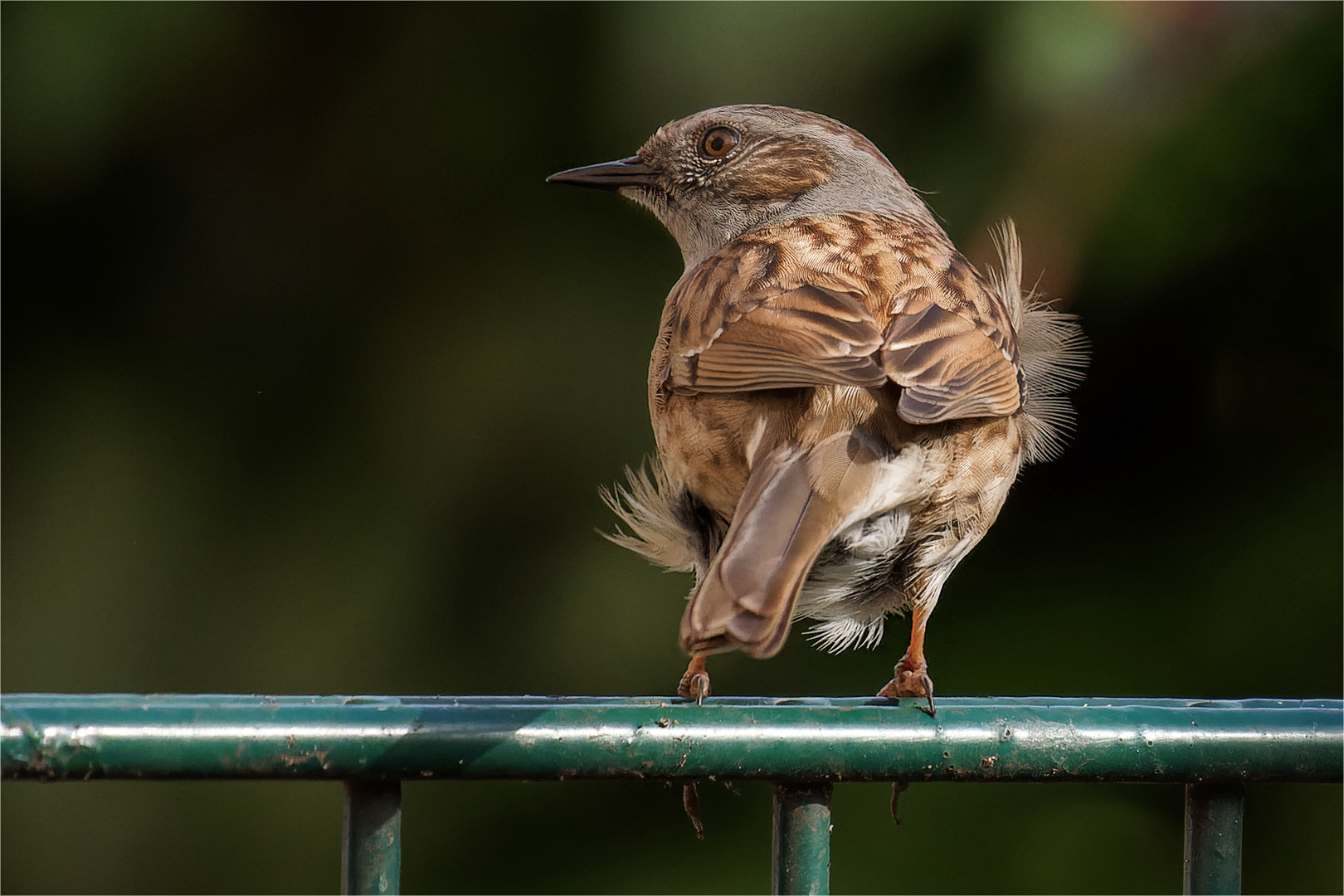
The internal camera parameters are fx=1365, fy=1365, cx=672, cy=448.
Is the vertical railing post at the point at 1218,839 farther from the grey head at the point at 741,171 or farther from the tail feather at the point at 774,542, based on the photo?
the grey head at the point at 741,171

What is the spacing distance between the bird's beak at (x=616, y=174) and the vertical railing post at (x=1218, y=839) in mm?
2326

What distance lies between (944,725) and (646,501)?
1.30m

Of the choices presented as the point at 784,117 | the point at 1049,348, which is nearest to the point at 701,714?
the point at 1049,348

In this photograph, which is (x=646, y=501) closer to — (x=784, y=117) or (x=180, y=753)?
(x=784, y=117)

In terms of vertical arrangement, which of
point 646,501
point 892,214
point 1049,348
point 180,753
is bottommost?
point 180,753

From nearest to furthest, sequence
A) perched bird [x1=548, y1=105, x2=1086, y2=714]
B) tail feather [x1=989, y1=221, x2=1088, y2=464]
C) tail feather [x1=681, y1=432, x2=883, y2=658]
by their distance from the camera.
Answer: tail feather [x1=681, y1=432, x2=883, y2=658], perched bird [x1=548, y1=105, x2=1086, y2=714], tail feather [x1=989, y1=221, x2=1088, y2=464]

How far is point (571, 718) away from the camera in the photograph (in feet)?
4.65

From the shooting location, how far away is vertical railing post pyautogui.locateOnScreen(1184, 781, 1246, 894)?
60.2 inches

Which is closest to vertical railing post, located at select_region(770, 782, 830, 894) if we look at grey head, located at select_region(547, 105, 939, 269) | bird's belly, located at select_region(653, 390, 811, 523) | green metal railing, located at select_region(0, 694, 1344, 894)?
green metal railing, located at select_region(0, 694, 1344, 894)

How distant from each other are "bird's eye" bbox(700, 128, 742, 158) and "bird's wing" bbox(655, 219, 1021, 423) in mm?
868

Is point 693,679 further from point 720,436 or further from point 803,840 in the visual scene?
point 803,840

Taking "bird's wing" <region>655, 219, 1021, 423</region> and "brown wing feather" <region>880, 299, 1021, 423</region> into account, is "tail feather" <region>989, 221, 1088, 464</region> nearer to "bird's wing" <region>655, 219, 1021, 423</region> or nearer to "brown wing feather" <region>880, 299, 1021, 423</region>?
"bird's wing" <region>655, 219, 1021, 423</region>

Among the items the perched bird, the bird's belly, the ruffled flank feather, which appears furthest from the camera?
the ruffled flank feather

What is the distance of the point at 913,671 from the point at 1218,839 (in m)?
1.23
